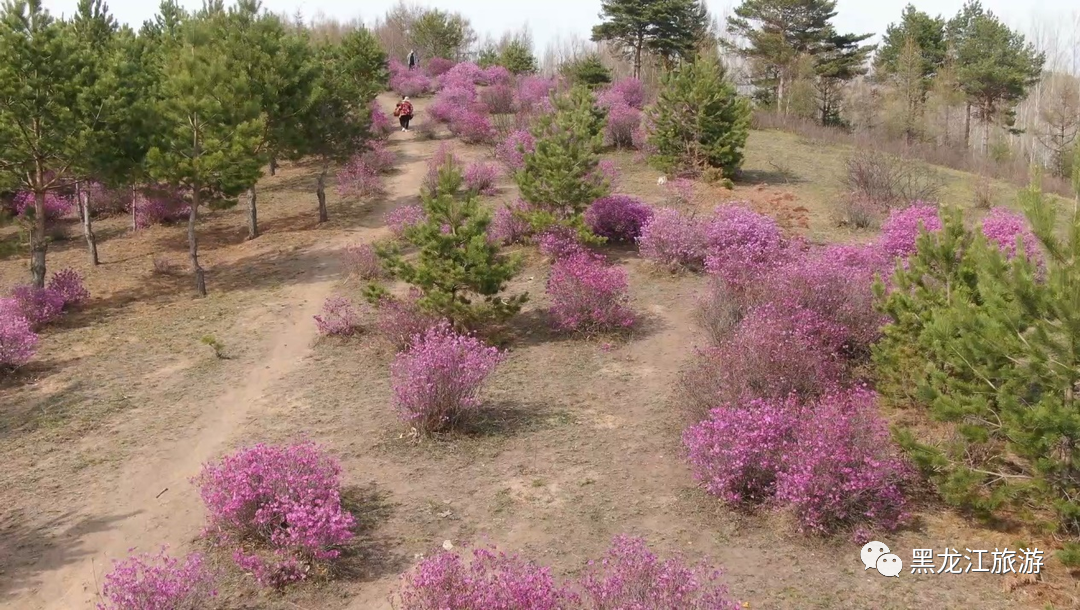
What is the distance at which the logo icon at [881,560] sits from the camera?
618 cm

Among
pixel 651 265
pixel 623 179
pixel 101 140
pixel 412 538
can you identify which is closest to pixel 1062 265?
pixel 412 538

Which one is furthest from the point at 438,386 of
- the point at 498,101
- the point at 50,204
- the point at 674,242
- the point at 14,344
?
the point at 498,101

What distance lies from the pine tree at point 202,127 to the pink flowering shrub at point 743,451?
1158 centimetres

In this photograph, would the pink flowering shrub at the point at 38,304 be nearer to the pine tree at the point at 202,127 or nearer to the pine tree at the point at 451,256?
the pine tree at the point at 202,127

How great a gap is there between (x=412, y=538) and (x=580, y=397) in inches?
143

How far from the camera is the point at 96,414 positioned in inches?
405

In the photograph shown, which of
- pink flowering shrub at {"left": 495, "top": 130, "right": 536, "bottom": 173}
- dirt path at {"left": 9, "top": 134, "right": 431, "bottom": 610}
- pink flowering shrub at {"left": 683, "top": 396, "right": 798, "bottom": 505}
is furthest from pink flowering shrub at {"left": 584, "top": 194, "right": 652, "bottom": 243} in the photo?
pink flowering shrub at {"left": 683, "top": 396, "right": 798, "bottom": 505}

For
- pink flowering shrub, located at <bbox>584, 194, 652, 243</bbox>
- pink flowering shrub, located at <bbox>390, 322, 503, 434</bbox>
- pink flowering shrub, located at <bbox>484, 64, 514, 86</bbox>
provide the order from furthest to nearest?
pink flowering shrub, located at <bbox>484, 64, 514, 86</bbox> → pink flowering shrub, located at <bbox>584, 194, 652, 243</bbox> → pink flowering shrub, located at <bbox>390, 322, 503, 434</bbox>

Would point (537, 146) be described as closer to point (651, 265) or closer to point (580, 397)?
point (651, 265)

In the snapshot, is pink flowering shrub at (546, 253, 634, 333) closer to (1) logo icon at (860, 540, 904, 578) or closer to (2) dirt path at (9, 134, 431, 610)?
(2) dirt path at (9, 134, 431, 610)

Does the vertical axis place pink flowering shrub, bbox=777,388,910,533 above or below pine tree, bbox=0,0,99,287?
below

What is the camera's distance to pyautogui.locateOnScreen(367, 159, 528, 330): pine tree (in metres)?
11.0

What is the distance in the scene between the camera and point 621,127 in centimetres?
2803

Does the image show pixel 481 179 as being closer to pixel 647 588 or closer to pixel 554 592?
pixel 554 592
